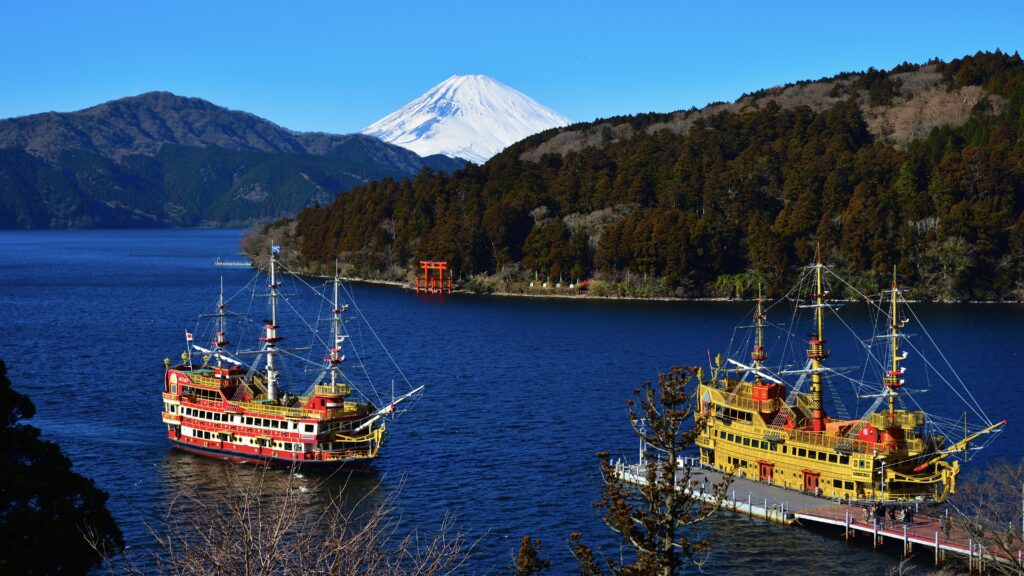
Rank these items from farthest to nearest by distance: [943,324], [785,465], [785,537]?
[943,324] < [785,465] < [785,537]

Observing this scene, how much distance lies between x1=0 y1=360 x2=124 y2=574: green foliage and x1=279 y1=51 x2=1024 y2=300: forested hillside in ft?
300

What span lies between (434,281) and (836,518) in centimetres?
9284

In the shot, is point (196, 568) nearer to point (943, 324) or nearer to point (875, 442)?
point (875, 442)

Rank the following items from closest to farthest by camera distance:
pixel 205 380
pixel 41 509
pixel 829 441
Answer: pixel 41 509
pixel 829 441
pixel 205 380

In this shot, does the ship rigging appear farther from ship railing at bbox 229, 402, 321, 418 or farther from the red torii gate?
the red torii gate

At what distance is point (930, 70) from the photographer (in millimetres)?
153750

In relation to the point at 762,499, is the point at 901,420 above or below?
above

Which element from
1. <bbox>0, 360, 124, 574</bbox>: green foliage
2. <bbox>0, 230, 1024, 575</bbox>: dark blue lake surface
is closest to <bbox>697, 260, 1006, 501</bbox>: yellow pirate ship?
<bbox>0, 230, 1024, 575</bbox>: dark blue lake surface

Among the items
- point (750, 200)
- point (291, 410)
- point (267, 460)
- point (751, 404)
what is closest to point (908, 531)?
point (751, 404)

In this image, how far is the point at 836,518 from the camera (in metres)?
38.5

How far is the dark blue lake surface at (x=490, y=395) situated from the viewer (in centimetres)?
3909

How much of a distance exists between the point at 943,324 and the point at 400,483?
58.2 metres

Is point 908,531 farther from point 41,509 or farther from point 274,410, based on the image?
point 41,509

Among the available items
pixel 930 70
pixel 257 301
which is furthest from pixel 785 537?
pixel 930 70
